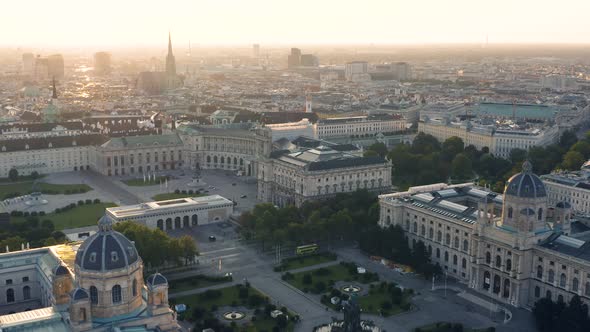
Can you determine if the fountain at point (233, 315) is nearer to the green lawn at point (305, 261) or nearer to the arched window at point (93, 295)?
the green lawn at point (305, 261)

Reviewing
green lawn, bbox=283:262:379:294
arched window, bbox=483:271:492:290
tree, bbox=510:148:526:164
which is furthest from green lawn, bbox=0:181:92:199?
tree, bbox=510:148:526:164

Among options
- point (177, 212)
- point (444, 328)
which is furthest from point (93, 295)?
point (177, 212)

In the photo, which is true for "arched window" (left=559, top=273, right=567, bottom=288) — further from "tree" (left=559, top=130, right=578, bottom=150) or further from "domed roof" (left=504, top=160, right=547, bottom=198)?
"tree" (left=559, top=130, right=578, bottom=150)

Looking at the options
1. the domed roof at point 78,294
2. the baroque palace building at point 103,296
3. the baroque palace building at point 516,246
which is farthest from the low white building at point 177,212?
the domed roof at point 78,294

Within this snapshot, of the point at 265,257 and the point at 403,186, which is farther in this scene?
the point at 403,186

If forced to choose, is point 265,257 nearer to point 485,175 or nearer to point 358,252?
point 358,252

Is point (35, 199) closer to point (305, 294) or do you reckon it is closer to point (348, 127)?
point (305, 294)

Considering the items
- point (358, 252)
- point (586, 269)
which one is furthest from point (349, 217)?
point (586, 269)
